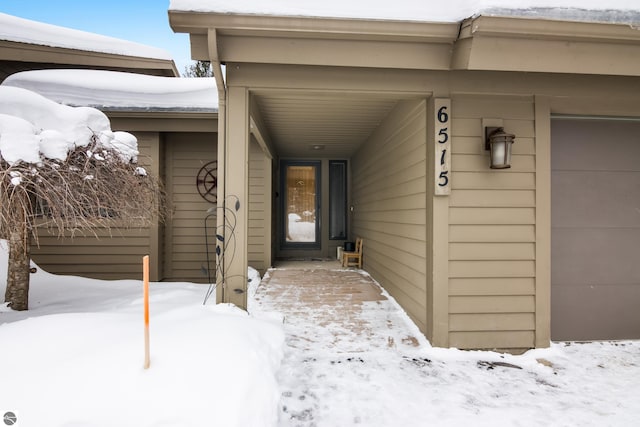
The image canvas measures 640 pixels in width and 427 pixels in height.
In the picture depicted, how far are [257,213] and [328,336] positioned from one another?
10.2 ft

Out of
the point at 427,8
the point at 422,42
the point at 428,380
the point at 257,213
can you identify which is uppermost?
the point at 427,8

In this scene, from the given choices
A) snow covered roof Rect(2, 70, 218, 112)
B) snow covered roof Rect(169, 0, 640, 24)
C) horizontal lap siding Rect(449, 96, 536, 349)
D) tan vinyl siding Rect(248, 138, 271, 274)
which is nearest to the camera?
snow covered roof Rect(169, 0, 640, 24)

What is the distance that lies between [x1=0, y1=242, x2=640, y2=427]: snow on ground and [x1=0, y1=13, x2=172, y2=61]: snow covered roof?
5537 mm

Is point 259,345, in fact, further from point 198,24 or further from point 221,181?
point 198,24

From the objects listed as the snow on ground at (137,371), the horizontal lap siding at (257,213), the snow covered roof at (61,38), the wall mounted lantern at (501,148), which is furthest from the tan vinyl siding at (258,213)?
the wall mounted lantern at (501,148)

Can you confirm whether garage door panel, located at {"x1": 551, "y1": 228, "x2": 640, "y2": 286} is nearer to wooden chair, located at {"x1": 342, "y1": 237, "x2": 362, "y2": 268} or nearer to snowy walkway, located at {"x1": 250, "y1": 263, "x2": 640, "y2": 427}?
snowy walkway, located at {"x1": 250, "y1": 263, "x2": 640, "y2": 427}

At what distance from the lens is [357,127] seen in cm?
461

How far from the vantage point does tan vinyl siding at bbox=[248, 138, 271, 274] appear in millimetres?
5418

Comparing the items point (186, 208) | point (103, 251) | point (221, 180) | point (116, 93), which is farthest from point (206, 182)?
point (221, 180)

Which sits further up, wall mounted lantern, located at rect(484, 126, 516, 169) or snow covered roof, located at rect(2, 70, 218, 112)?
snow covered roof, located at rect(2, 70, 218, 112)

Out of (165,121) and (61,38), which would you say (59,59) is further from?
(165,121)

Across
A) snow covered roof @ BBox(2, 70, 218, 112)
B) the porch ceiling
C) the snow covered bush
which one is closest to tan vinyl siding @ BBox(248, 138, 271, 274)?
the porch ceiling

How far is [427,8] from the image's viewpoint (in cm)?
231

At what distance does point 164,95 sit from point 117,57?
285 cm
